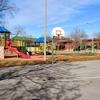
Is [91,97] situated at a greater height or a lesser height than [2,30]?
lesser

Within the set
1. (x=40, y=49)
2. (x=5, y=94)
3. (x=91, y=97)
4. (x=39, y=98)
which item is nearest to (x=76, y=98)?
(x=91, y=97)

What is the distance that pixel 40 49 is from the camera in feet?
200

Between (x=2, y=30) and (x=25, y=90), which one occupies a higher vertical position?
(x=2, y=30)

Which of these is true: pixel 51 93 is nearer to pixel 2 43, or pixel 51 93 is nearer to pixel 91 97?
pixel 91 97

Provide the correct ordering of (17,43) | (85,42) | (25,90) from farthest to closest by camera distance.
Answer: (85,42) → (17,43) → (25,90)

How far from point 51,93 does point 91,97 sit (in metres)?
1.54

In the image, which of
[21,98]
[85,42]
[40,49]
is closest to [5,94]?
[21,98]

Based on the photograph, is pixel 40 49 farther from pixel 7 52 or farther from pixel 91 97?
pixel 91 97

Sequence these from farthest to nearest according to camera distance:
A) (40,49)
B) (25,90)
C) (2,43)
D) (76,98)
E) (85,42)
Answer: (85,42) → (40,49) → (2,43) → (25,90) → (76,98)

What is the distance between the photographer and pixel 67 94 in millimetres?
10203

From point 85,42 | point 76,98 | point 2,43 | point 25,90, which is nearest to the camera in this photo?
point 76,98

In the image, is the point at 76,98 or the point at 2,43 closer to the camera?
the point at 76,98

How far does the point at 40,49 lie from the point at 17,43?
40.9 ft

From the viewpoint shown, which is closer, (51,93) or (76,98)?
(76,98)
